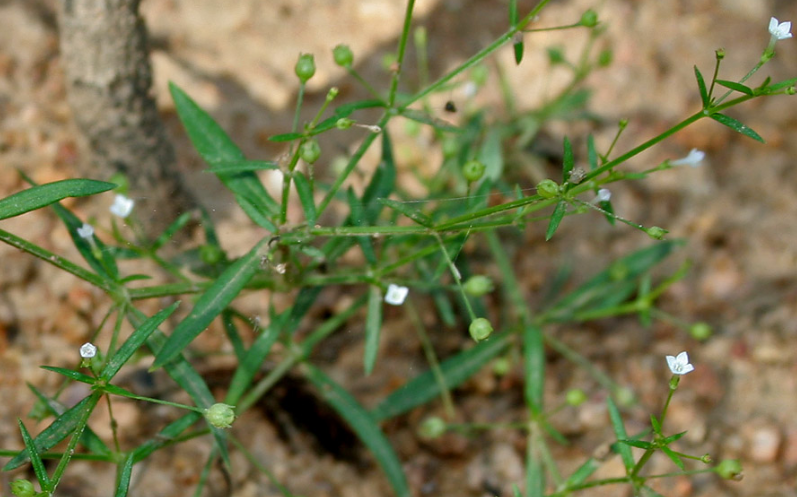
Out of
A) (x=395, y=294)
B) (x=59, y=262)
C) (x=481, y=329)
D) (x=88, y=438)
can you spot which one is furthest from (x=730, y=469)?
(x=59, y=262)

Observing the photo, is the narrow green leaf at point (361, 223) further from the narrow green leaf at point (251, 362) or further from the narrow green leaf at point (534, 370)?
the narrow green leaf at point (534, 370)

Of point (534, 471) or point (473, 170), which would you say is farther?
point (534, 471)

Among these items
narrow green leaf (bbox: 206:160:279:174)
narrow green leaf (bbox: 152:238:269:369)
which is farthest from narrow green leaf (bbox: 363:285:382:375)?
narrow green leaf (bbox: 206:160:279:174)

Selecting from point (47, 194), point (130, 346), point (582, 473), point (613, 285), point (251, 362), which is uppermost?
point (613, 285)

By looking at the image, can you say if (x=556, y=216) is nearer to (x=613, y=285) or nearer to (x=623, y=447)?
(x=623, y=447)

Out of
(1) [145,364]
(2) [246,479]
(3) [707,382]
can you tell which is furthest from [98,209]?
(3) [707,382]

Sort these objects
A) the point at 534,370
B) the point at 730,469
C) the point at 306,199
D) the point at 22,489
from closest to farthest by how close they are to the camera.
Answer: the point at 22,489 → the point at 730,469 → the point at 306,199 → the point at 534,370
